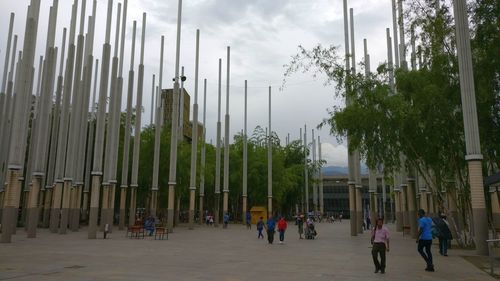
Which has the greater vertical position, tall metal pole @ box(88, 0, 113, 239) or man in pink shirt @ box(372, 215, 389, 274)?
tall metal pole @ box(88, 0, 113, 239)

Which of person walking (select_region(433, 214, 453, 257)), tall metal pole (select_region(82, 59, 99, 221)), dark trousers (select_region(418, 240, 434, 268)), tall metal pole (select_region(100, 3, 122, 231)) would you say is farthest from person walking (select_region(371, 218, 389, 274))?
tall metal pole (select_region(82, 59, 99, 221))

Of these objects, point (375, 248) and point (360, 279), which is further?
point (375, 248)

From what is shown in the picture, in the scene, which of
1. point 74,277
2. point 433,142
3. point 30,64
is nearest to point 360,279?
point 74,277

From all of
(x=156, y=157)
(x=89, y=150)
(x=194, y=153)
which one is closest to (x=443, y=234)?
(x=156, y=157)

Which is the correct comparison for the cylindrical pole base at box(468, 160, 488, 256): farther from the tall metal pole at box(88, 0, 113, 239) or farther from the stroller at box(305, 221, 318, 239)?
the tall metal pole at box(88, 0, 113, 239)

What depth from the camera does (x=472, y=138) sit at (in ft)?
51.5

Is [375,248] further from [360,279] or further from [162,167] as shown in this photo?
[162,167]

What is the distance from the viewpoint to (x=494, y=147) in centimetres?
1811

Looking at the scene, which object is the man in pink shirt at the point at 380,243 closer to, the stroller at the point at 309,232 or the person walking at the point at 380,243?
the person walking at the point at 380,243

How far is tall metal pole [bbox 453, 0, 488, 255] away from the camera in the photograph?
15.6 metres

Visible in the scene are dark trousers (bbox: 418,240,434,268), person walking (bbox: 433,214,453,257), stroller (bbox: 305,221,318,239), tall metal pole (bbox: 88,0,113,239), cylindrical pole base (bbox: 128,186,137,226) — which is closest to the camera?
dark trousers (bbox: 418,240,434,268)

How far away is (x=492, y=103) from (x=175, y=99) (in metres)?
23.1

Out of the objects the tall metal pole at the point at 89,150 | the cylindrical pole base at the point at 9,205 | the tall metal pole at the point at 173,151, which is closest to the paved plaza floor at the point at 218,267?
the cylindrical pole base at the point at 9,205

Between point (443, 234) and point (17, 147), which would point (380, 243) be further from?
point (17, 147)
